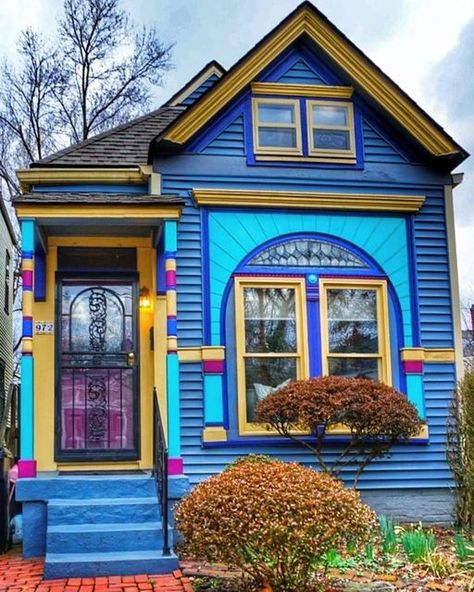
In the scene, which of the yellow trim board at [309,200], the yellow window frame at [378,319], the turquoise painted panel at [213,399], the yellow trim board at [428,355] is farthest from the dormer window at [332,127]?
the turquoise painted panel at [213,399]

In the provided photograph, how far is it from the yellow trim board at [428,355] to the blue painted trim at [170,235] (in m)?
2.90

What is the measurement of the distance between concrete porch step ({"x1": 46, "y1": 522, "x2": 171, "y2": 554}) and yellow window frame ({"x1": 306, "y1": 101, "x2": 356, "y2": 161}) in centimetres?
466

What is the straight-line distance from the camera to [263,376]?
328 inches

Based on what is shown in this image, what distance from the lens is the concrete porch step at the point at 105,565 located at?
5.92 m

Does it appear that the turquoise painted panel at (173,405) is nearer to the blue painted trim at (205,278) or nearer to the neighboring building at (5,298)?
the blue painted trim at (205,278)

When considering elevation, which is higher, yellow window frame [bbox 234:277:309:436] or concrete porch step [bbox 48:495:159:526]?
yellow window frame [bbox 234:277:309:436]

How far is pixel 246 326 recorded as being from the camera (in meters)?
8.41

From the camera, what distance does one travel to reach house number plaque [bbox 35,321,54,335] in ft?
A: 27.4

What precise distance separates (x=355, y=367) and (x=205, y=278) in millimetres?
1948

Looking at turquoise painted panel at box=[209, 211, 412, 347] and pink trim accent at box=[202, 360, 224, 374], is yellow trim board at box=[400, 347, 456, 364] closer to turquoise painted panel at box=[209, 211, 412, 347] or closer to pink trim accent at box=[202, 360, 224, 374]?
turquoise painted panel at box=[209, 211, 412, 347]

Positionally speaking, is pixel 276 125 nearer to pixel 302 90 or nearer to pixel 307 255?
pixel 302 90

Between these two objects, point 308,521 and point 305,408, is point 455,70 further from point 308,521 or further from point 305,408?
point 308,521

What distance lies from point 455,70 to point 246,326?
1801 centimetres

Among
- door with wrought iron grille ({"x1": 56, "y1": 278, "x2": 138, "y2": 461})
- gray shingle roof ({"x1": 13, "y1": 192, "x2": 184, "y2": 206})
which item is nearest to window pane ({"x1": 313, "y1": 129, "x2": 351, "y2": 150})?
gray shingle roof ({"x1": 13, "y1": 192, "x2": 184, "y2": 206})
